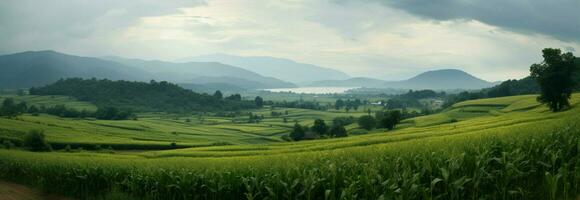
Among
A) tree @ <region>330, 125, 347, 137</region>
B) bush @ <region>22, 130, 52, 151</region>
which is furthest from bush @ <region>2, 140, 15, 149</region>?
tree @ <region>330, 125, 347, 137</region>

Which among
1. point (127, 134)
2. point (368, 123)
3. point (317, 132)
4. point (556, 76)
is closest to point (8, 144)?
point (127, 134)

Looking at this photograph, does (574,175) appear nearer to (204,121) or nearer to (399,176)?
(399,176)

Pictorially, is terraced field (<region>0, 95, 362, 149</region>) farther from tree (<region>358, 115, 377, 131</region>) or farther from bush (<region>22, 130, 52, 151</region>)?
tree (<region>358, 115, 377, 131</region>)

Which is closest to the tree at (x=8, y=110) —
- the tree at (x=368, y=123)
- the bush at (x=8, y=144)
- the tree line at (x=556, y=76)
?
the bush at (x=8, y=144)

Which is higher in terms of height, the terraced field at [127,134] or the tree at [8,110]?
the tree at [8,110]

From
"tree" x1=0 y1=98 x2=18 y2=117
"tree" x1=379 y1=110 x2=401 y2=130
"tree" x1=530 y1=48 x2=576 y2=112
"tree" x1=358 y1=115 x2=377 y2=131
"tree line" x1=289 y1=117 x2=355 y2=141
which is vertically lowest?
"tree line" x1=289 y1=117 x2=355 y2=141

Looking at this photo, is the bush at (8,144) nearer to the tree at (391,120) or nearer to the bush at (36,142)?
the bush at (36,142)
